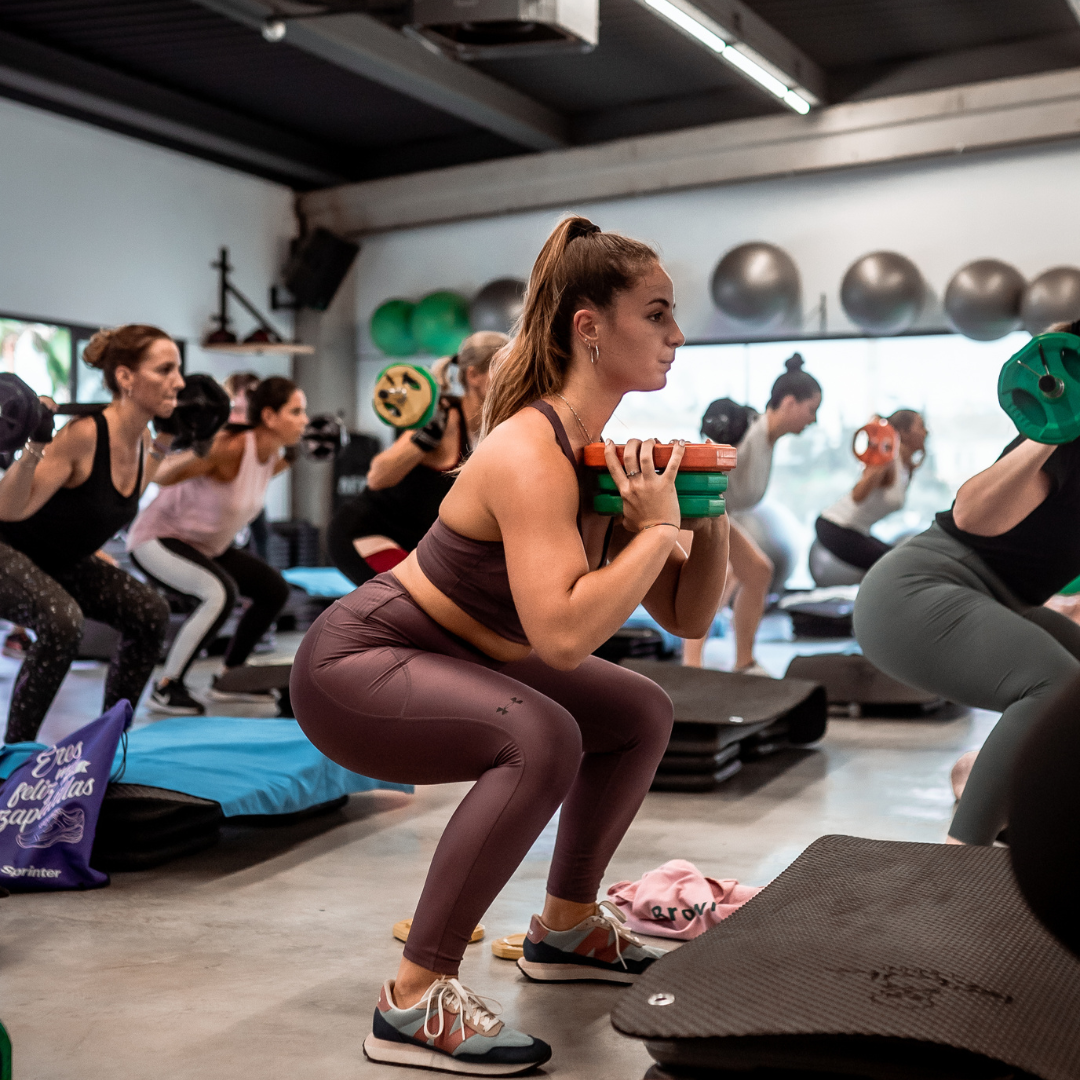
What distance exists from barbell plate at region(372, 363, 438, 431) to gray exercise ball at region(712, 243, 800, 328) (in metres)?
4.84

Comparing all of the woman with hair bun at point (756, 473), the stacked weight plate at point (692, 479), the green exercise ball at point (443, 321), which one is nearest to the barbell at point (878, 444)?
the woman with hair bun at point (756, 473)

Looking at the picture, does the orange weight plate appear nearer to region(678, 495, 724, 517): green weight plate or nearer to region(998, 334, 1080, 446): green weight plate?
region(678, 495, 724, 517): green weight plate

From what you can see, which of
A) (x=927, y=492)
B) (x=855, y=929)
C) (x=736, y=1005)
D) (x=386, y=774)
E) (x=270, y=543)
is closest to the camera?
(x=736, y=1005)

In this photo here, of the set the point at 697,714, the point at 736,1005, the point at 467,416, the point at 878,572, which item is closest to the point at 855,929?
the point at 736,1005

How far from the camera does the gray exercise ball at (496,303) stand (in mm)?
9648

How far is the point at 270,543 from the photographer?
1018 centimetres

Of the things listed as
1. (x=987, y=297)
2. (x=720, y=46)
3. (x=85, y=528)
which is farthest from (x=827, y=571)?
(x=85, y=528)

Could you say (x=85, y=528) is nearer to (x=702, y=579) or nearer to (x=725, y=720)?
(x=725, y=720)

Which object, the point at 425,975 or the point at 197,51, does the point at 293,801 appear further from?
the point at 197,51

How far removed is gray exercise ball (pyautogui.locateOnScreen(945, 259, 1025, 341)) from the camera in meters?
7.98

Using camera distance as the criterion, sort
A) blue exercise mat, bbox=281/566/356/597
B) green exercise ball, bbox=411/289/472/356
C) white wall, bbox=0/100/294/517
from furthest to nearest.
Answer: green exercise ball, bbox=411/289/472/356 → white wall, bbox=0/100/294/517 → blue exercise mat, bbox=281/566/356/597

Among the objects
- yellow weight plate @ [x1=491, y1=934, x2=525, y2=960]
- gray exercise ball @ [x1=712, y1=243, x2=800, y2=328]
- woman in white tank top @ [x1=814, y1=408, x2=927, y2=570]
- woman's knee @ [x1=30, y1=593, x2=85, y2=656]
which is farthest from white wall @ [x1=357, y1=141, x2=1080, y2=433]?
yellow weight plate @ [x1=491, y1=934, x2=525, y2=960]

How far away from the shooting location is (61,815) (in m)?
2.75

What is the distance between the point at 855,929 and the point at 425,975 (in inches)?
24.9
